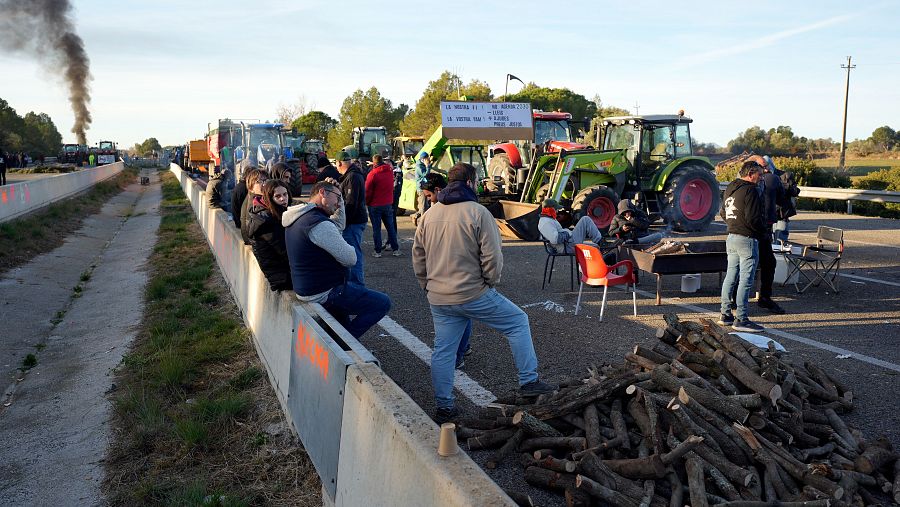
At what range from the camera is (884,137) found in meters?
82.1

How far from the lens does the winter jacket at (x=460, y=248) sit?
530 centimetres

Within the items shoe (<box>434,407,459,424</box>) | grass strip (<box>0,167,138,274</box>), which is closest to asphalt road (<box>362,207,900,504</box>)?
shoe (<box>434,407,459,424</box>)

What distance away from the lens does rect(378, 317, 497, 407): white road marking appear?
19.4 feet

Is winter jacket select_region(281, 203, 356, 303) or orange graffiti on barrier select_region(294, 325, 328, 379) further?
winter jacket select_region(281, 203, 356, 303)

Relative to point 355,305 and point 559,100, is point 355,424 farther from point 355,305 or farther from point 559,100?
point 559,100

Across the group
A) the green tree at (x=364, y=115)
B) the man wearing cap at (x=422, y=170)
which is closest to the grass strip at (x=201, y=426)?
the man wearing cap at (x=422, y=170)

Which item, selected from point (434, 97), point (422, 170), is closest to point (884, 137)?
point (434, 97)

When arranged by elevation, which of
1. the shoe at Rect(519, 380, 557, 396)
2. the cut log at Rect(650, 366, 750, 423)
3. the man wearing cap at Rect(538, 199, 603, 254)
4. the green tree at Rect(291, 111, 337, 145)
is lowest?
the shoe at Rect(519, 380, 557, 396)

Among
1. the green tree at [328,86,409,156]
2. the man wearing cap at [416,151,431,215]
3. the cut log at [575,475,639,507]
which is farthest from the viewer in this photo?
the green tree at [328,86,409,156]

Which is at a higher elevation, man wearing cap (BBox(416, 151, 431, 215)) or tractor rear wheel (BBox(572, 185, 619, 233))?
man wearing cap (BBox(416, 151, 431, 215))

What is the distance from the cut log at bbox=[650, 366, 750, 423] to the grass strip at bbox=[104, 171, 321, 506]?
2.26 meters

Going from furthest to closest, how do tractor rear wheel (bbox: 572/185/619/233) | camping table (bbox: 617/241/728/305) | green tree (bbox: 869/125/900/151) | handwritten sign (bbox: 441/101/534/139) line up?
green tree (bbox: 869/125/900/151) < handwritten sign (bbox: 441/101/534/139) < tractor rear wheel (bbox: 572/185/619/233) < camping table (bbox: 617/241/728/305)

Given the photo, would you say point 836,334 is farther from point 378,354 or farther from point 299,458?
point 299,458

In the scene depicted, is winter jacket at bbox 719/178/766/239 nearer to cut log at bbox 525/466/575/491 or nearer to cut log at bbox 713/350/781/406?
cut log at bbox 713/350/781/406
